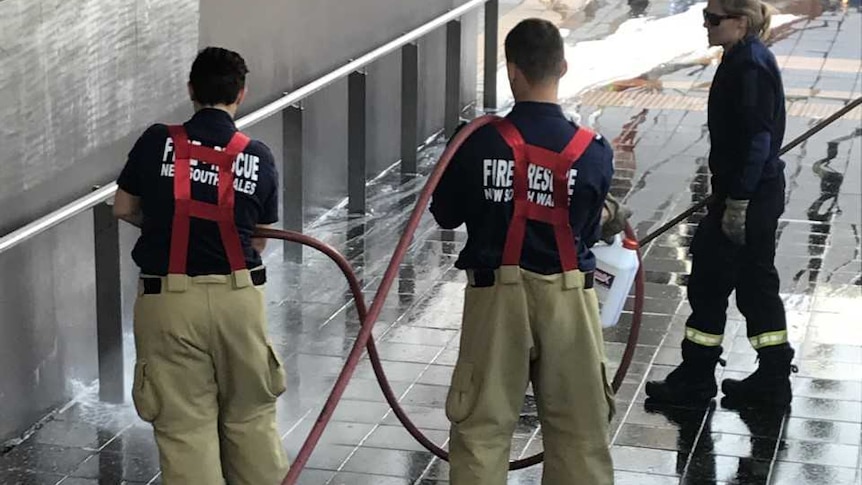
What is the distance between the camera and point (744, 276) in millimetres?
6785

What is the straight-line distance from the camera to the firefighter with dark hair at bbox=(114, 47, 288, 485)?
5023 mm

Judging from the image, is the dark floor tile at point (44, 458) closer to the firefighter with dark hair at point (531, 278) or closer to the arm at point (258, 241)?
the arm at point (258, 241)

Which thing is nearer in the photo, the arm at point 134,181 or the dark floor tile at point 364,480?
the arm at point 134,181

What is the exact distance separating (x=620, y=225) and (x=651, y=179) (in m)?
5.42

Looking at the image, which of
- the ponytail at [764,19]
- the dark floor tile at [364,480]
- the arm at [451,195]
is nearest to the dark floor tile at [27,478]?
the dark floor tile at [364,480]

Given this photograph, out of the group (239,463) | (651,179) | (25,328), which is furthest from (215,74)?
(651,179)

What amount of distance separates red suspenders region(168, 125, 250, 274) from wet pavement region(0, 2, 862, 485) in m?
1.38

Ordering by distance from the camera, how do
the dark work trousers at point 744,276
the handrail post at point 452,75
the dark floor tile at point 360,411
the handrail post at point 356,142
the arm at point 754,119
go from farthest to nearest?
the handrail post at point 452,75, the handrail post at point 356,142, the dark floor tile at point 360,411, the dark work trousers at point 744,276, the arm at point 754,119

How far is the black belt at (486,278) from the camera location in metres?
5.06

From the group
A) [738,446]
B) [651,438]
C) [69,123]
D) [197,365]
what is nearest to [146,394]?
[197,365]

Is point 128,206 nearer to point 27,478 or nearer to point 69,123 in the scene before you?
point 27,478

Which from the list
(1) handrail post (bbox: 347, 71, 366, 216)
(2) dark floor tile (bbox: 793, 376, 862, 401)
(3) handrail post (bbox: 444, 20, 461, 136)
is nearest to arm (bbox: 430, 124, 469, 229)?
(2) dark floor tile (bbox: 793, 376, 862, 401)

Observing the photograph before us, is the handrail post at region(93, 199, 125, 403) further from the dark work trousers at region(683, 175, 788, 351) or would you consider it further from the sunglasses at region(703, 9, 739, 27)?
the sunglasses at region(703, 9, 739, 27)

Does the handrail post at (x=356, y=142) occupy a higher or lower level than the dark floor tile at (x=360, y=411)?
higher
